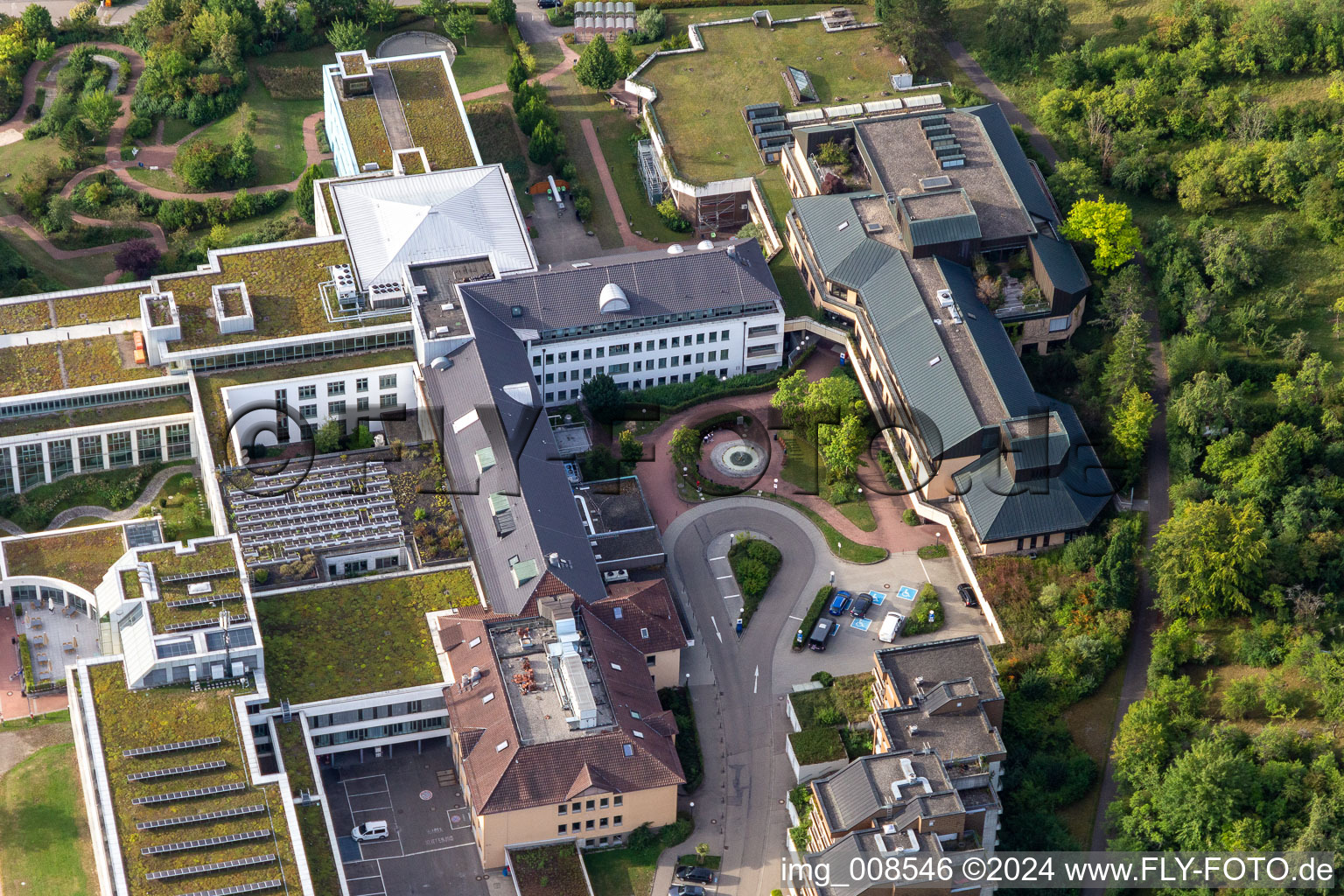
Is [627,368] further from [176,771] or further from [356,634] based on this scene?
[176,771]

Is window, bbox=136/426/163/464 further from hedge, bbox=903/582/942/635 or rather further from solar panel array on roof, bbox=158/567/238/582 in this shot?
hedge, bbox=903/582/942/635

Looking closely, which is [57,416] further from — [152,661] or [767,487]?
[767,487]

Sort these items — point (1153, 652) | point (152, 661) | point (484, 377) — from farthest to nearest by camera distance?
point (484, 377) → point (1153, 652) → point (152, 661)

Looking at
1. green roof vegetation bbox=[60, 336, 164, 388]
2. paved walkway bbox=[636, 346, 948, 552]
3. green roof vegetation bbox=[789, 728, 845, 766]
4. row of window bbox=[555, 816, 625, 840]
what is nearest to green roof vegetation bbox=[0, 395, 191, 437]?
green roof vegetation bbox=[60, 336, 164, 388]

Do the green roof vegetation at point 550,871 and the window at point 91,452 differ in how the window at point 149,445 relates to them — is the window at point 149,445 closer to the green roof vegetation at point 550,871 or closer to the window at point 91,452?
the window at point 91,452

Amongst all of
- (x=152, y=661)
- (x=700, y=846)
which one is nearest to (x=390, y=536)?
(x=152, y=661)

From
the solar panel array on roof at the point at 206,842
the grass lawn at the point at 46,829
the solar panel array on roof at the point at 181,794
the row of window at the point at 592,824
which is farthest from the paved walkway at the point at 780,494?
the grass lawn at the point at 46,829

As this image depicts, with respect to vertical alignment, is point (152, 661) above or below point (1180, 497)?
above
